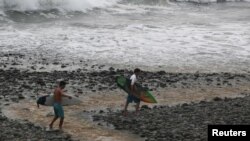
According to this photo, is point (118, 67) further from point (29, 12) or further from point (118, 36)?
point (29, 12)

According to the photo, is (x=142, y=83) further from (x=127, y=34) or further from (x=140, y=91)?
(x=127, y=34)

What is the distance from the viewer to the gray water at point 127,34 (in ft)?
77.6

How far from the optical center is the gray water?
23641 millimetres

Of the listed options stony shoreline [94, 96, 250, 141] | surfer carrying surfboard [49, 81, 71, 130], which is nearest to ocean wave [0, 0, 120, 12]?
stony shoreline [94, 96, 250, 141]

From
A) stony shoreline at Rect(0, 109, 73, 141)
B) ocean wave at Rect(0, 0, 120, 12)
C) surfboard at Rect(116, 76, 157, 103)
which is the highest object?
ocean wave at Rect(0, 0, 120, 12)

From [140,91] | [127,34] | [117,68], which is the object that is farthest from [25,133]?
[127,34]

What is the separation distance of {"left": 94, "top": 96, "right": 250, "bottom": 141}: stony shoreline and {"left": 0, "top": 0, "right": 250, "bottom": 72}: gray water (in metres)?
7.08

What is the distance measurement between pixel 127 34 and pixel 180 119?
18.8m

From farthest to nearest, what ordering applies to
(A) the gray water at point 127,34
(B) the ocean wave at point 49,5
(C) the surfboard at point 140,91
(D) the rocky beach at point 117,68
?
(B) the ocean wave at point 49,5 < (A) the gray water at point 127,34 < (C) the surfboard at point 140,91 < (D) the rocky beach at point 117,68

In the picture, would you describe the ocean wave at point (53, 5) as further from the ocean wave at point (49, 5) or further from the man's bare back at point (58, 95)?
the man's bare back at point (58, 95)

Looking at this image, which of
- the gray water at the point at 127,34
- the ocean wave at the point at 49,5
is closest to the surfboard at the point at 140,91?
the gray water at the point at 127,34

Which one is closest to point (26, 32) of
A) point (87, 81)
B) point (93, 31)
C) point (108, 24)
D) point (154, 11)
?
point (93, 31)

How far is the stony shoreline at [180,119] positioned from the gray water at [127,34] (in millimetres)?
7084

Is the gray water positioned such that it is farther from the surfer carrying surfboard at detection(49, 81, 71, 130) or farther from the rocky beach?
the surfer carrying surfboard at detection(49, 81, 71, 130)
